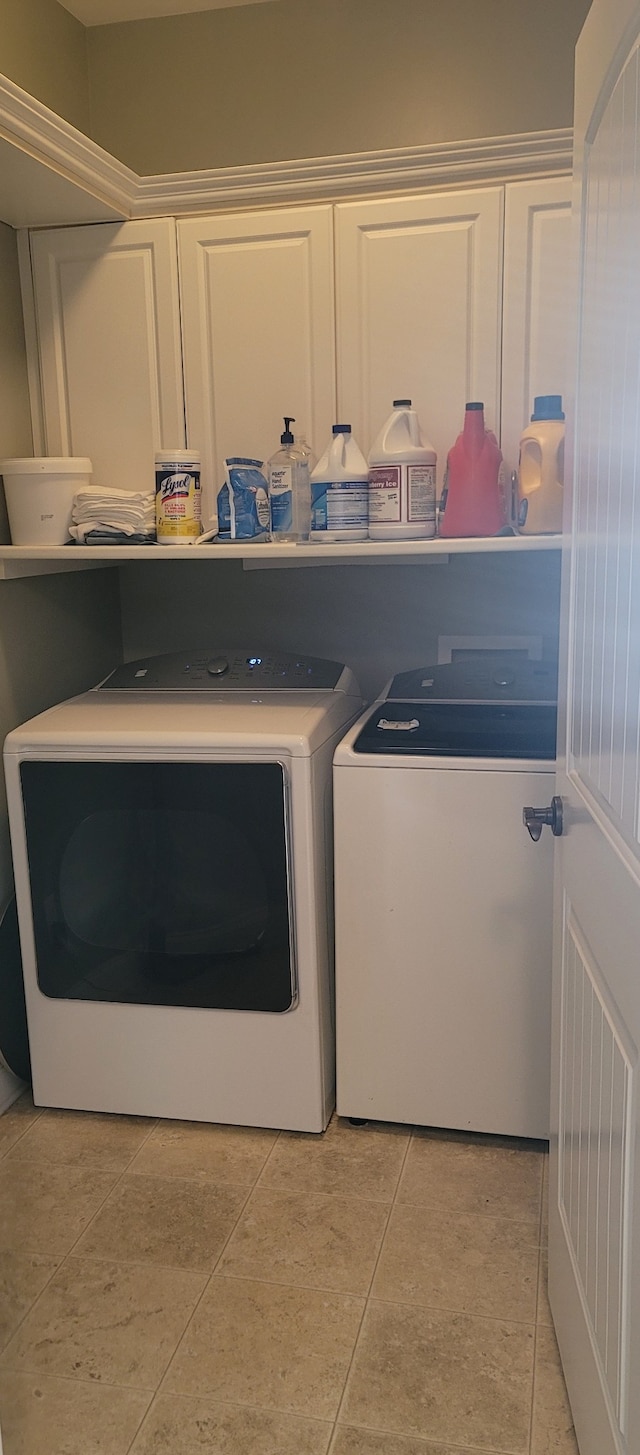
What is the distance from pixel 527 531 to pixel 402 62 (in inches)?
45.9

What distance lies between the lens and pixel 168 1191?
2.02 meters

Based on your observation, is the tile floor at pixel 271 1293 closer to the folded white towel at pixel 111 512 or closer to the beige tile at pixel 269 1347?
the beige tile at pixel 269 1347

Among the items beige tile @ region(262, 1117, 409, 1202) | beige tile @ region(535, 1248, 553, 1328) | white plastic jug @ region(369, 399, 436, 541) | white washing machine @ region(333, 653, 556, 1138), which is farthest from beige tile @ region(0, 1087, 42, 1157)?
white plastic jug @ region(369, 399, 436, 541)

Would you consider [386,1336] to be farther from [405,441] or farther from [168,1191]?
[405,441]

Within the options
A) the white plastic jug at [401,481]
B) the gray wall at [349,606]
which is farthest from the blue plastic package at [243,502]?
the gray wall at [349,606]

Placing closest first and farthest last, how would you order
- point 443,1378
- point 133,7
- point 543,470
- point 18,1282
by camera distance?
point 443,1378 < point 18,1282 < point 543,470 < point 133,7

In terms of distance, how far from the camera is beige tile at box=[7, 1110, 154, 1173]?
83.9 inches

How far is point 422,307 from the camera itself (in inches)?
84.7

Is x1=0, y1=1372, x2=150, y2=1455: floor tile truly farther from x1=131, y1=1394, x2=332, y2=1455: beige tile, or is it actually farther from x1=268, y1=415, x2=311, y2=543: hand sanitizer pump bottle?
x1=268, y1=415, x2=311, y2=543: hand sanitizer pump bottle

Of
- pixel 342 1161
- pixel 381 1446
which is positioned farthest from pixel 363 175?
pixel 381 1446

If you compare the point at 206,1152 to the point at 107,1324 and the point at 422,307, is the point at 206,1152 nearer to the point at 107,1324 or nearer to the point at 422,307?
the point at 107,1324

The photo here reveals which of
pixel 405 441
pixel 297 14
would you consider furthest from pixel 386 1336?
pixel 297 14

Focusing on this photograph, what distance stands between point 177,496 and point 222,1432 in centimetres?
164

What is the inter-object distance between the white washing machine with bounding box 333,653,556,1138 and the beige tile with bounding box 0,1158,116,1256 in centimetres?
52
